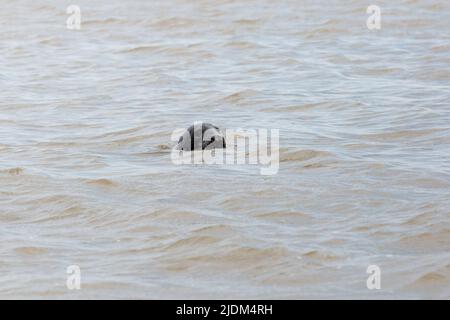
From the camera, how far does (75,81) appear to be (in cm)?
1180

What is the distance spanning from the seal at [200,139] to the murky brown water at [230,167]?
0.79ft

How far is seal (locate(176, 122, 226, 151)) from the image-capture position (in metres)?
8.23

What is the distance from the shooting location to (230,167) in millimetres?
7789

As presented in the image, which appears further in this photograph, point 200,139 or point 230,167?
point 200,139

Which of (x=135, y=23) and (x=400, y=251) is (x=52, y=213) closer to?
(x=400, y=251)

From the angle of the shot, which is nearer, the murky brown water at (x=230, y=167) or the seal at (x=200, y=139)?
the murky brown water at (x=230, y=167)

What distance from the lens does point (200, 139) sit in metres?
8.24

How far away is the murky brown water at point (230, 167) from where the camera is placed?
221 inches

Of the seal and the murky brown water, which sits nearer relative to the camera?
the murky brown water

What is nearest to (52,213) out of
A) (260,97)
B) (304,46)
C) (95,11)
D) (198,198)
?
(198,198)

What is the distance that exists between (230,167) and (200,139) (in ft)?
1.85

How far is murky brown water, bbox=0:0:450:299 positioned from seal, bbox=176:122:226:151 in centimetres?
24

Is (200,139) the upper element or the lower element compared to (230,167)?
upper
